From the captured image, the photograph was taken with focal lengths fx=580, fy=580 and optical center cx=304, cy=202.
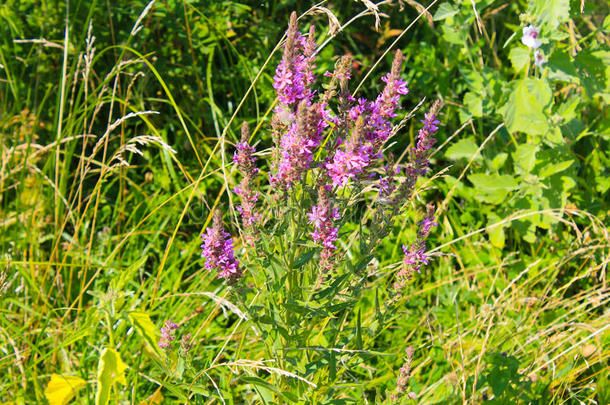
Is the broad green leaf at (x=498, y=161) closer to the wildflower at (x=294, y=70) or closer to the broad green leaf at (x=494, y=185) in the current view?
the broad green leaf at (x=494, y=185)

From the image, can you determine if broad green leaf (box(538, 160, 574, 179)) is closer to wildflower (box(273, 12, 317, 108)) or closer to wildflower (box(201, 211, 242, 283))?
wildflower (box(273, 12, 317, 108))

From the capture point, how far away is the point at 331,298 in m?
1.59

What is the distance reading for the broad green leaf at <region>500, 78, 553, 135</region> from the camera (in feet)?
8.55

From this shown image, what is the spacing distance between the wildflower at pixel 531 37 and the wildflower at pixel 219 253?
5.70 feet

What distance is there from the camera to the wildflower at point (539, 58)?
265 cm

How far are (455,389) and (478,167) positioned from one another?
135cm

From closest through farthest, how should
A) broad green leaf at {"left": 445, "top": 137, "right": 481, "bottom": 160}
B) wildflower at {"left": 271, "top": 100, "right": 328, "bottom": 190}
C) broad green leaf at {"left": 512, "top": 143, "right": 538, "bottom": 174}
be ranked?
wildflower at {"left": 271, "top": 100, "right": 328, "bottom": 190}
broad green leaf at {"left": 512, "top": 143, "right": 538, "bottom": 174}
broad green leaf at {"left": 445, "top": 137, "right": 481, "bottom": 160}

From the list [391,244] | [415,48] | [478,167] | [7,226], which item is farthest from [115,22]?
[478,167]

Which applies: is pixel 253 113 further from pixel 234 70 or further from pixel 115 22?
pixel 115 22

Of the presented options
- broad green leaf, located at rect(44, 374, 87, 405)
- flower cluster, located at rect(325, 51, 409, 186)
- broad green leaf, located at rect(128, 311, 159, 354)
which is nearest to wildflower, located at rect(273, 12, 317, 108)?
flower cluster, located at rect(325, 51, 409, 186)

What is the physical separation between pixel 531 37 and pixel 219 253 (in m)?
1.81

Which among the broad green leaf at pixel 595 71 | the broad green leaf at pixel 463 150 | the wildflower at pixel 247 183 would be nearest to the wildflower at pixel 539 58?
the broad green leaf at pixel 595 71

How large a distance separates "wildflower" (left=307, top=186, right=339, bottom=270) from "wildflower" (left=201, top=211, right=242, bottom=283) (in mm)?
248

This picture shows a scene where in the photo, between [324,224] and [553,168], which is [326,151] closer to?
[324,224]
